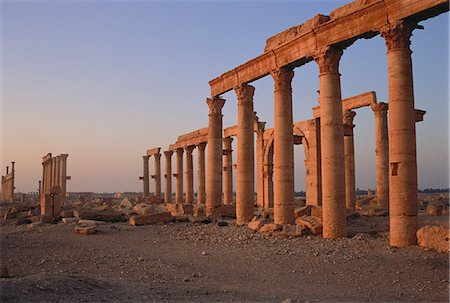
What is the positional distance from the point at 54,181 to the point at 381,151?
3168 cm

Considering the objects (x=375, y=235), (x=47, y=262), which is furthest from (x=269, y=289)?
(x=375, y=235)

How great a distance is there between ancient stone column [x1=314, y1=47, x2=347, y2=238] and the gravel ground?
0.89 metres

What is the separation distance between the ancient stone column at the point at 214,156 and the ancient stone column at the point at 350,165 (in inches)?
366

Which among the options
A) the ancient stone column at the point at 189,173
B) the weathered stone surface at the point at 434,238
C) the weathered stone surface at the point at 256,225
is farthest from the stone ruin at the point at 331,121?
the ancient stone column at the point at 189,173

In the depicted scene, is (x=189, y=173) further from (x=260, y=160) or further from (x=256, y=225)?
(x=256, y=225)

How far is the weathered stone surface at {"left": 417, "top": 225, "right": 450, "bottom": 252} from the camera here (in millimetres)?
13500

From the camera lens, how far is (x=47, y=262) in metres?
13.2

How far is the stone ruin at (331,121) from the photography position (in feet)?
48.4

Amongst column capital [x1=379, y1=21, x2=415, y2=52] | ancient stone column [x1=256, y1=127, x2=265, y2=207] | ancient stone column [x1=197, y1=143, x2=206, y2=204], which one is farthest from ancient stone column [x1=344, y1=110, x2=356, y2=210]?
column capital [x1=379, y1=21, x2=415, y2=52]

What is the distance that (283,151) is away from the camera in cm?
Result: 2019

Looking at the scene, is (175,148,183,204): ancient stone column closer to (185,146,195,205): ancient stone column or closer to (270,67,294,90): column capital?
(185,146,195,205): ancient stone column

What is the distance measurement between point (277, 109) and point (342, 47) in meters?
4.09

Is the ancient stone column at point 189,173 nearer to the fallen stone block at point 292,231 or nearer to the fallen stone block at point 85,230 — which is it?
the fallen stone block at point 85,230

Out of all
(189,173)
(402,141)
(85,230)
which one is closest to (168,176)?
(189,173)
